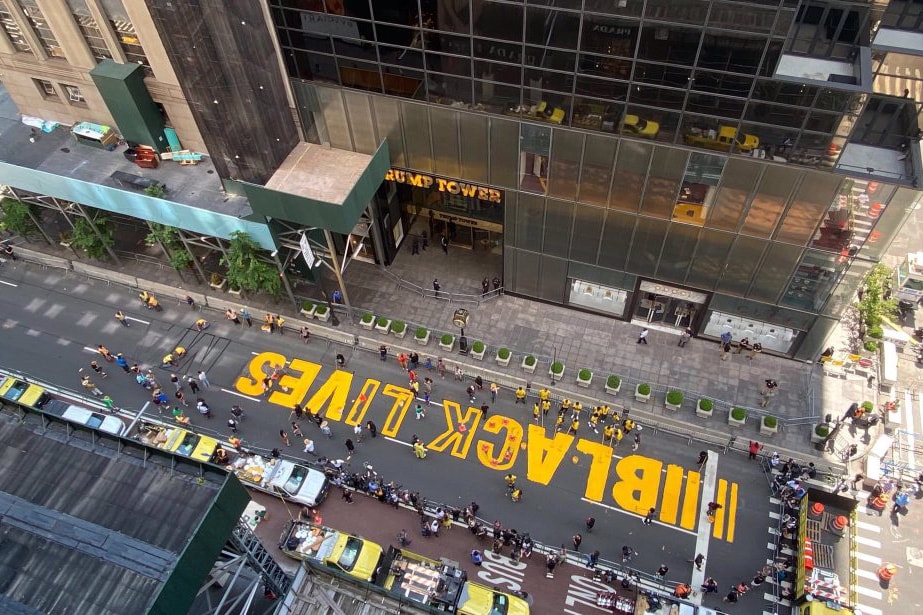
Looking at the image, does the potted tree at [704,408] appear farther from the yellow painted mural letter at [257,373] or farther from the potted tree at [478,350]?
the yellow painted mural letter at [257,373]

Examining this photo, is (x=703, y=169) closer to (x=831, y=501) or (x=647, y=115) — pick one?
(x=647, y=115)

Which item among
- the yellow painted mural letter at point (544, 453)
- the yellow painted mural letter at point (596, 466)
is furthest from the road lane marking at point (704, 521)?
the yellow painted mural letter at point (544, 453)

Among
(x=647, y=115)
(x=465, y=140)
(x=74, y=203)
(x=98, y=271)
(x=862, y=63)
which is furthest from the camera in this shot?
(x=98, y=271)

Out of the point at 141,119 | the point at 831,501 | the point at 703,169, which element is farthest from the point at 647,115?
the point at 141,119

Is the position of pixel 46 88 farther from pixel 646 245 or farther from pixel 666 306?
pixel 666 306

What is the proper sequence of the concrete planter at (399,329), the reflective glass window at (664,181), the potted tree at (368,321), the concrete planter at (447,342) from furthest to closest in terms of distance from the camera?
the potted tree at (368,321), the concrete planter at (399,329), the concrete planter at (447,342), the reflective glass window at (664,181)

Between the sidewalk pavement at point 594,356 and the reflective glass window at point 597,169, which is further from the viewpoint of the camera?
the sidewalk pavement at point 594,356
